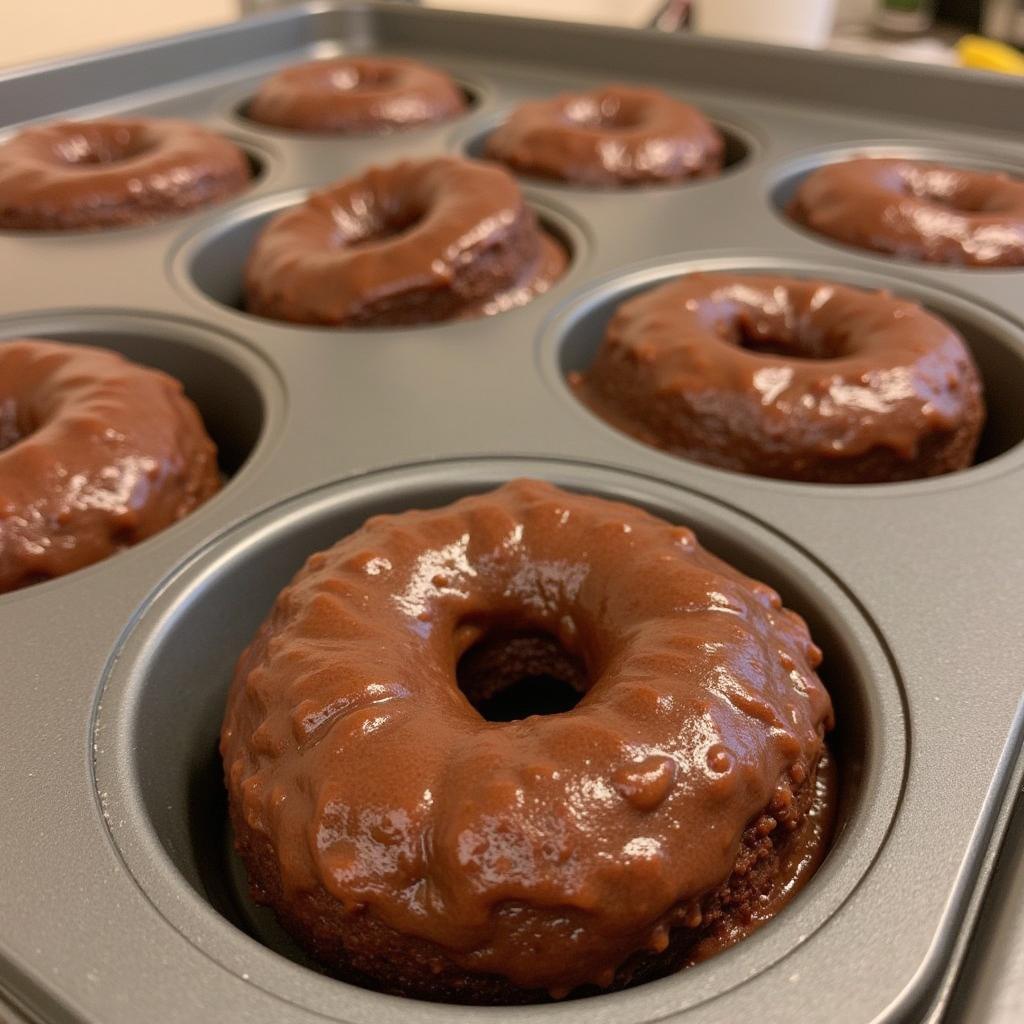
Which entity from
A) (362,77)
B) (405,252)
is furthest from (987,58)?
(405,252)

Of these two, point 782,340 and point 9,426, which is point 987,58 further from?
point 9,426

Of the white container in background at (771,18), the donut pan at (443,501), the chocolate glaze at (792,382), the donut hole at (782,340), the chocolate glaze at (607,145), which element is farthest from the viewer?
the white container in background at (771,18)

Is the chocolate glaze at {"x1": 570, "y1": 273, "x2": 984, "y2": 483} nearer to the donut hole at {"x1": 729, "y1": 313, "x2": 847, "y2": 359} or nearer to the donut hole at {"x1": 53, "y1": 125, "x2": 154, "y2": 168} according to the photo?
the donut hole at {"x1": 729, "y1": 313, "x2": 847, "y2": 359}

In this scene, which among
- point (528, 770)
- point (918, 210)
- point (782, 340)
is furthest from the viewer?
point (918, 210)

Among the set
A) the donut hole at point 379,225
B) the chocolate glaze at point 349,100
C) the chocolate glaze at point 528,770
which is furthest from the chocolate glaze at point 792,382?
the chocolate glaze at point 349,100

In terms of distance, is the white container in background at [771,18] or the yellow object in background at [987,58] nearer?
the yellow object in background at [987,58]

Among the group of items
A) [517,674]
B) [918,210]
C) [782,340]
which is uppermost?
[918,210]

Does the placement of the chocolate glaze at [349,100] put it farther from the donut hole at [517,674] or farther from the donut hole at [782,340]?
the donut hole at [517,674]
